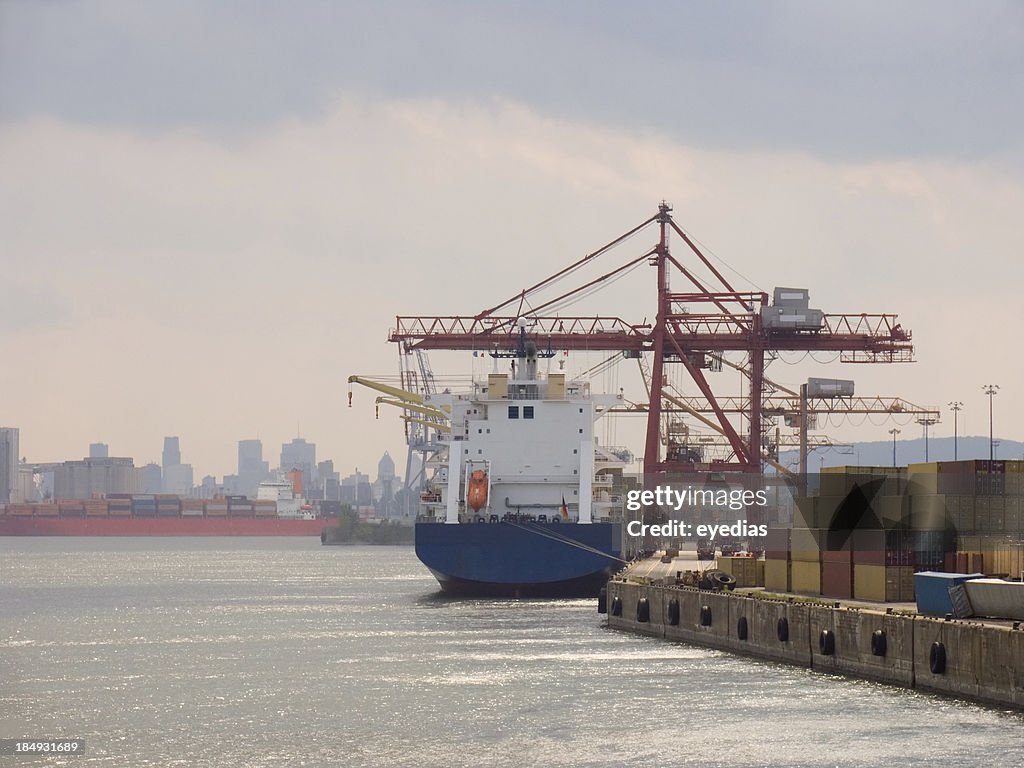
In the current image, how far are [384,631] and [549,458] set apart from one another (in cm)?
2084

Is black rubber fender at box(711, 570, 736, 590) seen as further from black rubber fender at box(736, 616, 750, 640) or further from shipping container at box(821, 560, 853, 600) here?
black rubber fender at box(736, 616, 750, 640)

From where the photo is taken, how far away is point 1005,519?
56.7 meters

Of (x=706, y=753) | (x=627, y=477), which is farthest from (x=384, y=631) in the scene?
(x=627, y=477)

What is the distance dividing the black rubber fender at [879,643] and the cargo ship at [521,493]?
3063 centimetres

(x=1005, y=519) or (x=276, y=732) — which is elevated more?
(x=1005, y=519)

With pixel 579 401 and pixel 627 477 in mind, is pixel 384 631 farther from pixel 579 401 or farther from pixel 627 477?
pixel 627 477

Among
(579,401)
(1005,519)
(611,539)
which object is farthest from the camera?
(579,401)

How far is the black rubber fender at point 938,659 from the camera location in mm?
41031

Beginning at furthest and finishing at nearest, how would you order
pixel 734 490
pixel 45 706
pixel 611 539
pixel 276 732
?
1. pixel 734 490
2. pixel 611 539
3. pixel 45 706
4. pixel 276 732

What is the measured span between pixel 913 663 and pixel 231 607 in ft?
137

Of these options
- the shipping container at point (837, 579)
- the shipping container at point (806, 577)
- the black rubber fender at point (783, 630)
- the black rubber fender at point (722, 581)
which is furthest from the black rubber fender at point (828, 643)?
the black rubber fender at point (722, 581)

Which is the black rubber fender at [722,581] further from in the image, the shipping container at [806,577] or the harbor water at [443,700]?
the harbor water at [443,700]

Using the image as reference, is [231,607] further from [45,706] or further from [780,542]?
[45,706]

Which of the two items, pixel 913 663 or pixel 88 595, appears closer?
pixel 913 663
